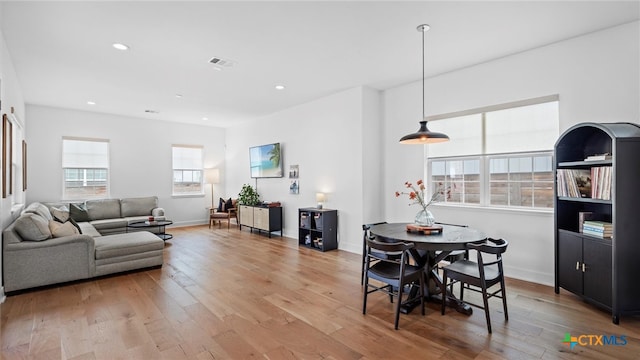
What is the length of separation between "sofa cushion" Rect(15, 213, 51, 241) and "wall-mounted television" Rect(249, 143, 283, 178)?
4.19 metres

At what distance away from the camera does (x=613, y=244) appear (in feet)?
9.08

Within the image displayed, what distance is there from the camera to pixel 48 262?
3.69m

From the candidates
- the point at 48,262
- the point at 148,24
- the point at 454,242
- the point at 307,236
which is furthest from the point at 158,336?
the point at 307,236

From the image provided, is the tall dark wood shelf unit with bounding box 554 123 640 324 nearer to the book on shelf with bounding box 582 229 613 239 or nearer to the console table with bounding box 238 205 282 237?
the book on shelf with bounding box 582 229 613 239

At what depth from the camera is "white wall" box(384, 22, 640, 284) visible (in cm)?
324

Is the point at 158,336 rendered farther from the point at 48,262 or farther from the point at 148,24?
the point at 148,24

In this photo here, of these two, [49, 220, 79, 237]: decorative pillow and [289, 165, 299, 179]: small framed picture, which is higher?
[289, 165, 299, 179]: small framed picture

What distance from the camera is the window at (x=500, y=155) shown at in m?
3.82

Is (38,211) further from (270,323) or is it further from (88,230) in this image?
(270,323)

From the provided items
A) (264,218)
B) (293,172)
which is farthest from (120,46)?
(264,218)

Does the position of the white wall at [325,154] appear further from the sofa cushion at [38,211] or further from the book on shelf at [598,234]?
the sofa cushion at [38,211]

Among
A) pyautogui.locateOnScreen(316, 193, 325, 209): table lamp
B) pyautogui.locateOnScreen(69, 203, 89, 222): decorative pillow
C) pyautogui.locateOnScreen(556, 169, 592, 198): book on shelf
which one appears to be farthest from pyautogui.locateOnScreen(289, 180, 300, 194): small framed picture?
pyautogui.locateOnScreen(556, 169, 592, 198): book on shelf

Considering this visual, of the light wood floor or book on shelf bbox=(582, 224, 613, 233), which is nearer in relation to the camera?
the light wood floor

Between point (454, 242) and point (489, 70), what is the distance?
2.77 metres
